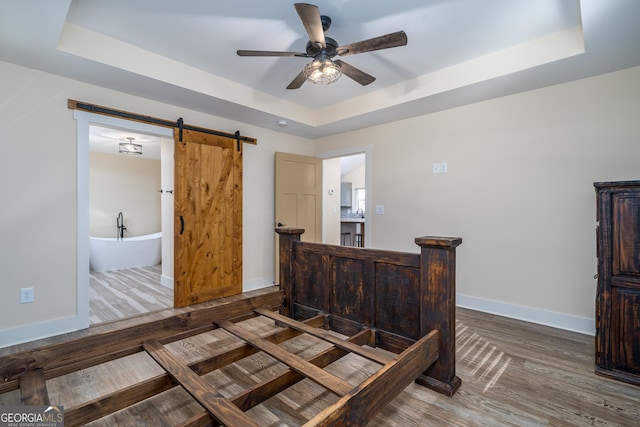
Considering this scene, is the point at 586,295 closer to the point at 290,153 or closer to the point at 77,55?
the point at 290,153

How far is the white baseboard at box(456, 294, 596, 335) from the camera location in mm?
2621

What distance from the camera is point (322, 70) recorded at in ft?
7.48

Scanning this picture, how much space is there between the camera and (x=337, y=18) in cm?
217

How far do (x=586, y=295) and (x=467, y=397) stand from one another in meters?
1.84

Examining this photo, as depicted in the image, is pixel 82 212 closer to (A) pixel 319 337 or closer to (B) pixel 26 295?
(B) pixel 26 295

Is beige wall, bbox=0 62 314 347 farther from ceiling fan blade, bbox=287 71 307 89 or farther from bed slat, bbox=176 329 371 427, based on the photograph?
bed slat, bbox=176 329 371 427

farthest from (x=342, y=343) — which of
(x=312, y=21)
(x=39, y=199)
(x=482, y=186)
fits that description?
(x=39, y=199)

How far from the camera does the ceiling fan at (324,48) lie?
1824mm

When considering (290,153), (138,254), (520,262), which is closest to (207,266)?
(290,153)

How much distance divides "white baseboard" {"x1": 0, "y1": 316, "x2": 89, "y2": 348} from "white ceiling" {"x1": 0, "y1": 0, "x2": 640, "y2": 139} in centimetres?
222

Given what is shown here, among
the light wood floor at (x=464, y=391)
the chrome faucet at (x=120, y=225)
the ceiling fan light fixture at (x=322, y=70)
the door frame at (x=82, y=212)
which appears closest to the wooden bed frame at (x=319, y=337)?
the light wood floor at (x=464, y=391)

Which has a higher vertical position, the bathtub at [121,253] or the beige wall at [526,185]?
the beige wall at [526,185]

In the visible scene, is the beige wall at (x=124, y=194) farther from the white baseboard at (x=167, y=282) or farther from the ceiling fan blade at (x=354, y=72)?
the ceiling fan blade at (x=354, y=72)

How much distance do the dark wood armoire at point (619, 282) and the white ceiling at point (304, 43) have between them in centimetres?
116
